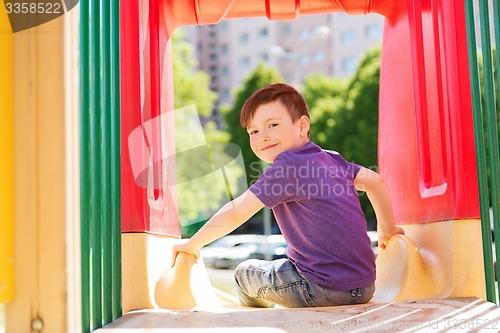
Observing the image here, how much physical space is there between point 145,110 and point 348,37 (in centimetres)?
3042

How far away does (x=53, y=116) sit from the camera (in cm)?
121

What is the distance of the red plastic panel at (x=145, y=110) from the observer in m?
1.97

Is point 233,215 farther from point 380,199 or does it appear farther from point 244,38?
point 244,38

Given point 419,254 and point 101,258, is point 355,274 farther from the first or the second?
point 101,258

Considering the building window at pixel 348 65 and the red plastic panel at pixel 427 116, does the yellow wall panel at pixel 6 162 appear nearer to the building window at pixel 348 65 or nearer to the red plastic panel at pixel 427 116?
the red plastic panel at pixel 427 116

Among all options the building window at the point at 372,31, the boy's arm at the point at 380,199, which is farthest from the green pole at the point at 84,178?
the building window at the point at 372,31

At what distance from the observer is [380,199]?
2.28 metres

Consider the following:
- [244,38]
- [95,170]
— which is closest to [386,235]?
[95,170]

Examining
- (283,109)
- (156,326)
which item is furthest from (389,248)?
(156,326)

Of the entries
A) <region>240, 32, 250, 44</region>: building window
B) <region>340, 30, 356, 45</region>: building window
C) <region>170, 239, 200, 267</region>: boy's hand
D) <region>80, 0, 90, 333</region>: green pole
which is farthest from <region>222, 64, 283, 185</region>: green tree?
<region>80, 0, 90, 333</region>: green pole

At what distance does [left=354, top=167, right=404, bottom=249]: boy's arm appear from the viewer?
220 cm

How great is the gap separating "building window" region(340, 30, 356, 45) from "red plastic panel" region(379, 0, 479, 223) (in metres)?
29.1

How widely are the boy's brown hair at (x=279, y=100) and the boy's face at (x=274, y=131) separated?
0.01 metres

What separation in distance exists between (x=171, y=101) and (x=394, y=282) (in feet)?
3.79
